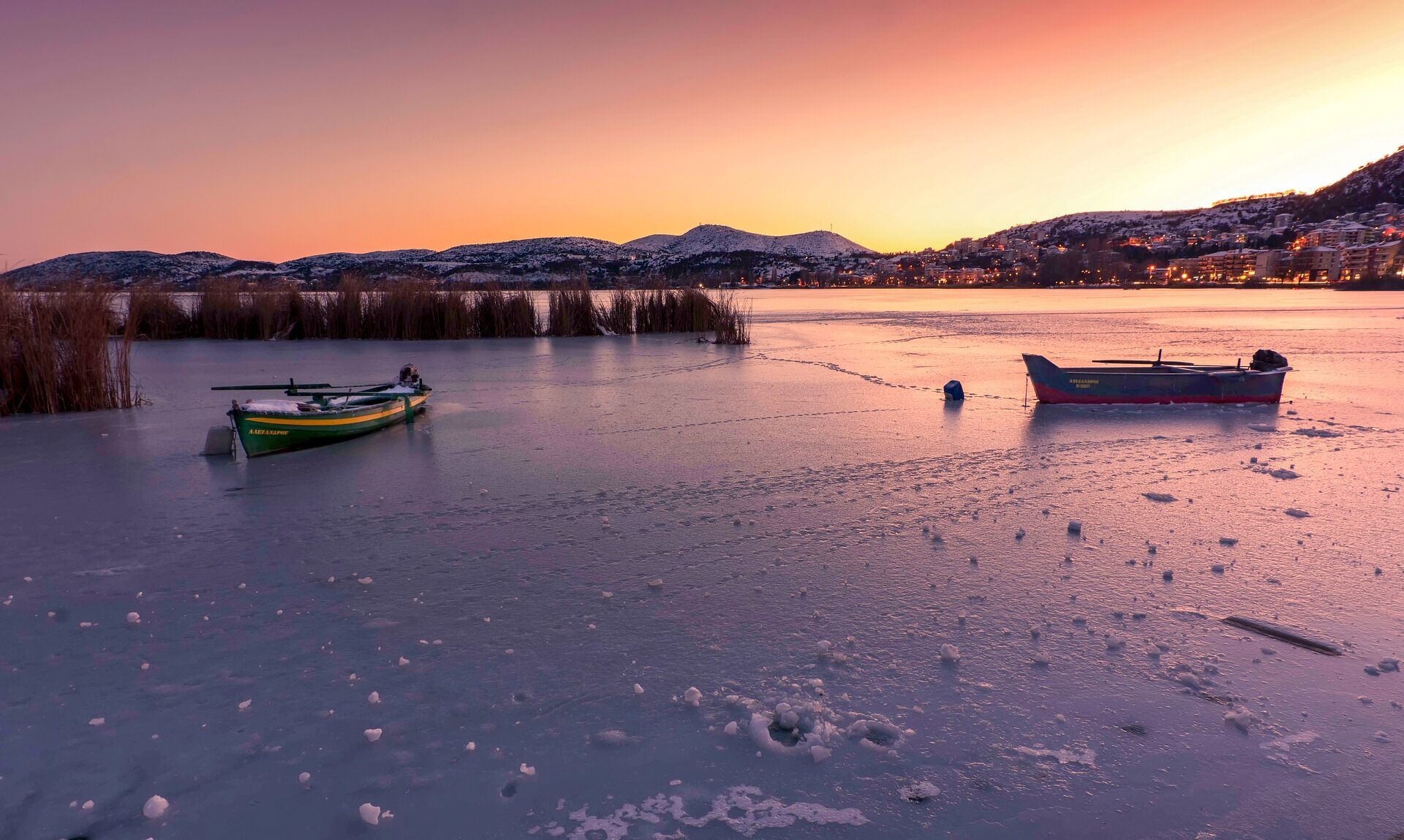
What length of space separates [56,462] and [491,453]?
15.1 ft

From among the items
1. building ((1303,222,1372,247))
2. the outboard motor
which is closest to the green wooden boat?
the outboard motor

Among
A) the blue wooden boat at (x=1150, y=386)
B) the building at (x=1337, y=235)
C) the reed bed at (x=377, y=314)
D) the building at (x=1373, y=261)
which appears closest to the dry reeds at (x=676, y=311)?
the reed bed at (x=377, y=314)

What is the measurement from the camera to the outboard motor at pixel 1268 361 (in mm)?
11633

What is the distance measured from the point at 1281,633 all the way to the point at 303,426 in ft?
29.7

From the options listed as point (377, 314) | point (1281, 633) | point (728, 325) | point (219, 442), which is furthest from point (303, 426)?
point (377, 314)

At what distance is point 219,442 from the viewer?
8.41m

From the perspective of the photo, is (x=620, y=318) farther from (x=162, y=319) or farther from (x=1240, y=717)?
(x=1240, y=717)

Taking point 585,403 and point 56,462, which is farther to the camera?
point 585,403

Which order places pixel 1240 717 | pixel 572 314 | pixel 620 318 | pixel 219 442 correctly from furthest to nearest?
pixel 620 318
pixel 572 314
pixel 219 442
pixel 1240 717

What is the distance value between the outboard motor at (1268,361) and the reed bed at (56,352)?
17.5 metres

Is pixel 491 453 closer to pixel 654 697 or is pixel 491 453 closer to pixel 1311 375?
pixel 654 697

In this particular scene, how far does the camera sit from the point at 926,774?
9.33 ft

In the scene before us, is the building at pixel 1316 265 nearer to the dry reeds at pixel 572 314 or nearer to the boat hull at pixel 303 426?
the dry reeds at pixel 572 314

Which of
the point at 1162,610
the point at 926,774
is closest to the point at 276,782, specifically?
the point at 926,774
